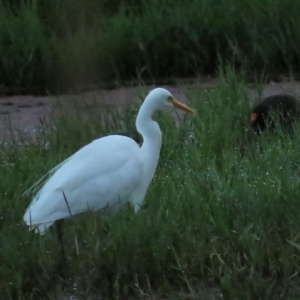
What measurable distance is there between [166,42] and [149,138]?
127 inches

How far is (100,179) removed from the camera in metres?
3.62

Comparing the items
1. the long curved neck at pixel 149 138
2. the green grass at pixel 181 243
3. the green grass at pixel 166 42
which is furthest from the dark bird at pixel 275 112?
the green grass at pixel 166 42

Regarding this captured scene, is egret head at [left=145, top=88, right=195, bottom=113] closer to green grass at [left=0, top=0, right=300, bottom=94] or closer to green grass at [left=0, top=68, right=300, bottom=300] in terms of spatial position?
green grass at [left=0, top=68, right=300, bottom=300]

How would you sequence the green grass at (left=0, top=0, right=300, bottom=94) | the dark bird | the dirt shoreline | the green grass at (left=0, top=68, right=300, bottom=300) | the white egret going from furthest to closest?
the green grass at (left=0, top=0, right=300, bottom=94) → the dirt shoreline → the dark bird → the white egret → the green grass at (left=0, top=68, right=300, bottom=300)

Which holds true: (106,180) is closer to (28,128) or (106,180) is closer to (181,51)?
(28,128)

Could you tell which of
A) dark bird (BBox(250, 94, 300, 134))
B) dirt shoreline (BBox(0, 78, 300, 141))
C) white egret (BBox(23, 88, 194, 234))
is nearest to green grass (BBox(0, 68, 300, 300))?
white egret (BBox(23, 88, 194, 234))

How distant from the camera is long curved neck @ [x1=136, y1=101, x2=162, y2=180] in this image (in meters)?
3.81

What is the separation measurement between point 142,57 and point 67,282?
409 centimetres

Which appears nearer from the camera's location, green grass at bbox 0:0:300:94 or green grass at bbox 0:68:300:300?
green grass at bbox 0:68:300:300

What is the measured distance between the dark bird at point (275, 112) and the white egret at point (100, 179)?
0.88 meters

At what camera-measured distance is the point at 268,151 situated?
404cm

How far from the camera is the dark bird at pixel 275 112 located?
4656 mm

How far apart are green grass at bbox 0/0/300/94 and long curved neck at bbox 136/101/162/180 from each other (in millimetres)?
2807

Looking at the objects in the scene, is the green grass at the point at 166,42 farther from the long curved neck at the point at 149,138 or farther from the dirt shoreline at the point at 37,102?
the long curved neck at the point at 149,138
